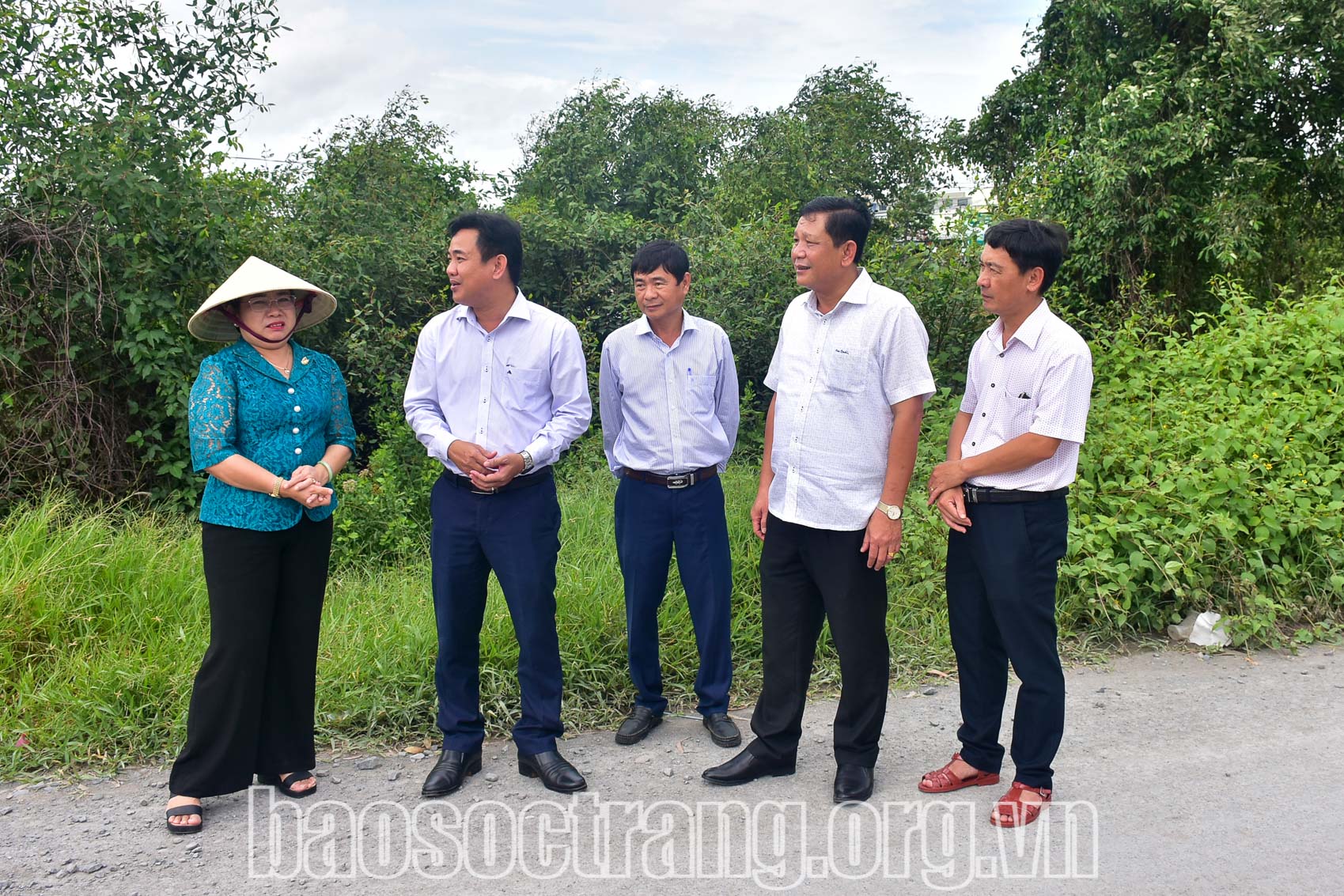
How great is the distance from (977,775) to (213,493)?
9.41ft

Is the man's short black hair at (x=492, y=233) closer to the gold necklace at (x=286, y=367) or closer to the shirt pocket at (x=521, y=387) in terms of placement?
the shirt pocket at (x=521, y=387)

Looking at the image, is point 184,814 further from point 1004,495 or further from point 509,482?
point 1004,495

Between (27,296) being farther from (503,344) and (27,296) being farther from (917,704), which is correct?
(917,704)

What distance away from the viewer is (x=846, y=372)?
3.75 meters

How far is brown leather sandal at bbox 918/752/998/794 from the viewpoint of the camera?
380cm

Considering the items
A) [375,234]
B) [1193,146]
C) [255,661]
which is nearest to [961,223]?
[1193,146]

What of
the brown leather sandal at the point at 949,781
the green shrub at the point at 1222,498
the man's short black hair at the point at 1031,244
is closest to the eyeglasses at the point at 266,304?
the man's short black hair at the point at 1031,244

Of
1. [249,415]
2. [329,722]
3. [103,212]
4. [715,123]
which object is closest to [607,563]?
[329,722]

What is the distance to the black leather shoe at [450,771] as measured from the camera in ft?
12.4

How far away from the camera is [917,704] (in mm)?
4688

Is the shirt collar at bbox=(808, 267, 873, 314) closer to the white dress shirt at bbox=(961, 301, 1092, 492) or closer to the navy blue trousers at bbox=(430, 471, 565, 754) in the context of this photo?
the white dress shirt at bbox=(961, 301, 1092, 492)

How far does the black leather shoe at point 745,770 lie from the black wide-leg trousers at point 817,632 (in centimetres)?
3

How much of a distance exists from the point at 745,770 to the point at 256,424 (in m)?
2.12

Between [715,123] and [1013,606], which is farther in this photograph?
[715,123]
